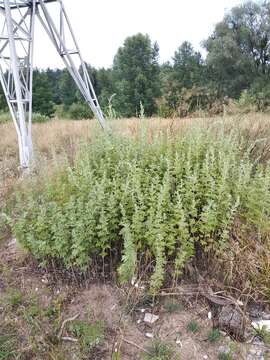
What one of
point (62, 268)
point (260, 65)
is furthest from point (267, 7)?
point (62, 268)

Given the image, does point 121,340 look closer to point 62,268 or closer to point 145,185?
point 62,268

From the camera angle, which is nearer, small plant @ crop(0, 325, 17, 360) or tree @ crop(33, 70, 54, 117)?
small plant @ crop(0, 325, 17, 360)

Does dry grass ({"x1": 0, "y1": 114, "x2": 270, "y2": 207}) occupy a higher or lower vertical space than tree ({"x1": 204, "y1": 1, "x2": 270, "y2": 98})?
lower

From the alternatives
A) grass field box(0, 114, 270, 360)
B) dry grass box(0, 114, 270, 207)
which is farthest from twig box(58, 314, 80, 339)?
dry grass box(0, 114, 270, 207)

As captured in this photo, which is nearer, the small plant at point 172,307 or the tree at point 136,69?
the small plant at point 172,307

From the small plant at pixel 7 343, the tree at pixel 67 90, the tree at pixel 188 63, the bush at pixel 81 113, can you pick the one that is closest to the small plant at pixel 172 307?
the small plant at pixel 7 343

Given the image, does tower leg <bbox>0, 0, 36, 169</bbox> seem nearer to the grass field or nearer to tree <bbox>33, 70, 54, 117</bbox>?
the grass field

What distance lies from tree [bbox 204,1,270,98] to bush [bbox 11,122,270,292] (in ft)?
68.3

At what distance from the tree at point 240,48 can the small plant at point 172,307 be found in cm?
2137

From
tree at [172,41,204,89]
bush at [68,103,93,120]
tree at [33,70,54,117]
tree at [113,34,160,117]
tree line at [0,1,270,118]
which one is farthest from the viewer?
tree at [33,70,54,117]

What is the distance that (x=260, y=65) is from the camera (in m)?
22.6

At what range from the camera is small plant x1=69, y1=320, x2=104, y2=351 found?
1.50 m

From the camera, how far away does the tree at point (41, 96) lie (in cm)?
2841

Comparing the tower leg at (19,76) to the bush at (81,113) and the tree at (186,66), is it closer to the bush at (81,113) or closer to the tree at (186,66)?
the bush at (81,113)
